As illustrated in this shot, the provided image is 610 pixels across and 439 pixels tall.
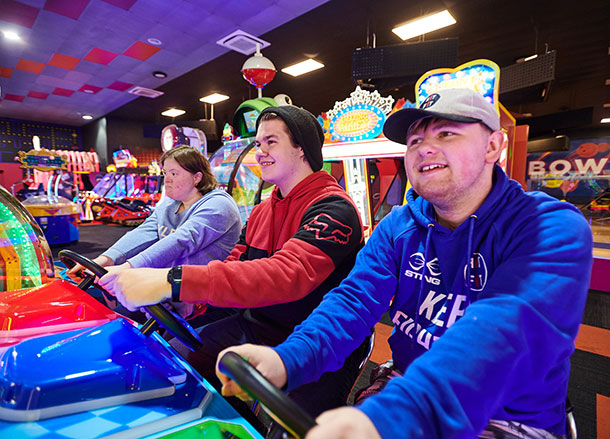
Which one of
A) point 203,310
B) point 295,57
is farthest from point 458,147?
point 295,57

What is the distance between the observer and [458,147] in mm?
926

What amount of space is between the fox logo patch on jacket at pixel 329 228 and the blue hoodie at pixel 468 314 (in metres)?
0.11

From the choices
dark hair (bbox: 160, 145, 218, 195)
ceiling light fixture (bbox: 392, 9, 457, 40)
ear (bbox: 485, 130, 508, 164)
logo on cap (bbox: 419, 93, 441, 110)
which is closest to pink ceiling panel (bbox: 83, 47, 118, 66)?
ceiling light fixture (bbox: 392, 9, 457, 40)

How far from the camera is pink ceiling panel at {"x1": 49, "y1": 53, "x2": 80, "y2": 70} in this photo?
21.1 ft

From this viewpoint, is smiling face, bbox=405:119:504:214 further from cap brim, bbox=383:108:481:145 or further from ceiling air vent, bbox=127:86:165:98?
ceiling air vent, bbox=127:86:165:98

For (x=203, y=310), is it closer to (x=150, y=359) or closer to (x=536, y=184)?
(x=150, y=359)

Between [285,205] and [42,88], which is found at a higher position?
[42,88]

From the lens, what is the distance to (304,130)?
1.51 m

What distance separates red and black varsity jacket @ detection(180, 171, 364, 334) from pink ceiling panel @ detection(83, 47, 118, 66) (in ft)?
21.8

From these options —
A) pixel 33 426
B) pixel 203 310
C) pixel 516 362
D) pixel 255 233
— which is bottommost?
pixel 203 310

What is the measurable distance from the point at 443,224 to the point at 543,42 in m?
6.31

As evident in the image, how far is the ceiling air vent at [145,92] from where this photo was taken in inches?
326

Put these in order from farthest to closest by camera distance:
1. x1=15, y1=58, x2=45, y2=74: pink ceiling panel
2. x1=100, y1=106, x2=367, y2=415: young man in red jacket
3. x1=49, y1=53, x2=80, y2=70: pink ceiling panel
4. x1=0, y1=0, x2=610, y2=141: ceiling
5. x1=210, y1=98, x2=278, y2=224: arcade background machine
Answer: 1. x1=15, y1=58, x2=45, y2=74: pink ceiling panel
2. x1=49, y1=53, x2=80, y2=70: pink ceiling panel
3. x1=0, y1=0, x2=610, y2=141: ceiling
4. x1=210, y1=98, x2=278, y2=224: arcade background machine
5. x1=100, y1=106, x2=367, y2=415: young man in red jacket

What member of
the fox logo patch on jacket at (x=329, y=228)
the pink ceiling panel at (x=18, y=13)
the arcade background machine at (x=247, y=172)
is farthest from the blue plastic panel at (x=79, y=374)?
the pink ceiling panel at (x=18, y=13)
